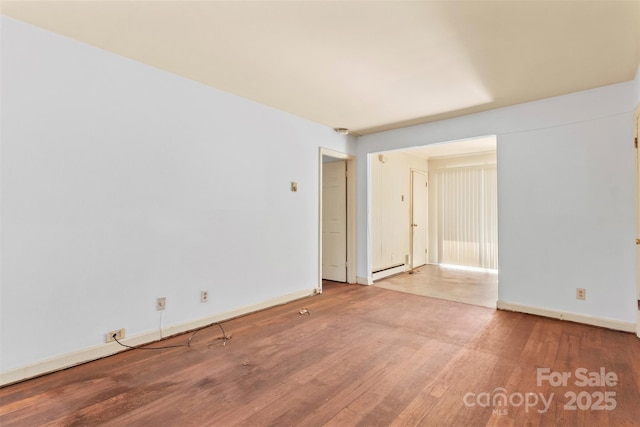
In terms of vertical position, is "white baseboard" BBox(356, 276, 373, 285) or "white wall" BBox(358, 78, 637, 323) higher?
"white wall" BBox(358, 78, 637, 323)

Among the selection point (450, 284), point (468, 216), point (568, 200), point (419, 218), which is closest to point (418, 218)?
point (419, 218)

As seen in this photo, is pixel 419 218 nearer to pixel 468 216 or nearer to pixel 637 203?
pixel 468 216

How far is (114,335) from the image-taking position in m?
2.59

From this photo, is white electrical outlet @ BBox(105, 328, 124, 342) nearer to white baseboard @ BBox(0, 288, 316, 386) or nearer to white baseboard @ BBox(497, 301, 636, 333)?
white baseboard @ BBox(0, 288, 316, 386)

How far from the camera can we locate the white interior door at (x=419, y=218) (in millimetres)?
6551

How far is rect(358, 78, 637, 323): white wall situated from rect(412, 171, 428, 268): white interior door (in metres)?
2.62

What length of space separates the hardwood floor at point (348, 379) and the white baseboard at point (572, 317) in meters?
0.10

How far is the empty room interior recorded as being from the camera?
1.99m

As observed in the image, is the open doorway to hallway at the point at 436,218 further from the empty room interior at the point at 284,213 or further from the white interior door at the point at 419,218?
the empty room interior at the point at 284,213

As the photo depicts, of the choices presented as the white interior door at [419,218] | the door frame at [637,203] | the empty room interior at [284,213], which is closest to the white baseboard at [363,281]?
the empty room interior at [284,213]

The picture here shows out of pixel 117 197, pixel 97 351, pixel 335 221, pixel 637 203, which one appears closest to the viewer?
pixel 97 351

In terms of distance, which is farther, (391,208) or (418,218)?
(418,218)

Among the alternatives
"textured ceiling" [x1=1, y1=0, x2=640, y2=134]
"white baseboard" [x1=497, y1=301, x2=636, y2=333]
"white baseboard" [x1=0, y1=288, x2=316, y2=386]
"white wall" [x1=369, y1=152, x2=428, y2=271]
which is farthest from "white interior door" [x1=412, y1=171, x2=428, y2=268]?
"white baseboard" [x1=0, y1=288, x2=316, y2=386]

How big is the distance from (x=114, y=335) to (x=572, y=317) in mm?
4428
